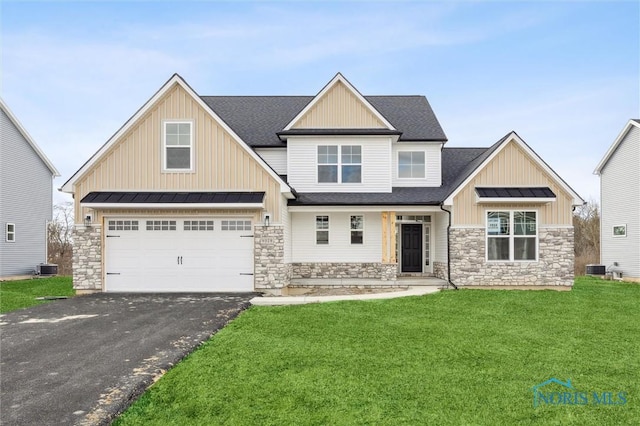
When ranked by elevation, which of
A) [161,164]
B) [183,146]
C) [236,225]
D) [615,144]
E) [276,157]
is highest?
[615,144]

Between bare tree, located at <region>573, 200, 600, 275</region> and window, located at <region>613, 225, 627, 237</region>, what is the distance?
29.5 feet

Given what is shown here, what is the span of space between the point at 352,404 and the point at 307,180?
1262 centimetres

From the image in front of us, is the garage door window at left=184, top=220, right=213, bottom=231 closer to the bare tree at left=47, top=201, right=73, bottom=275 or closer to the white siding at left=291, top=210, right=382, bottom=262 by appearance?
the white siding at left=291, top=210, right=382, bottom=262

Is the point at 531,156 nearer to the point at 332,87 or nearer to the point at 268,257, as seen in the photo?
the point at 332,87

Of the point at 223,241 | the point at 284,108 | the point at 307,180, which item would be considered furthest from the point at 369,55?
the point at 223,241

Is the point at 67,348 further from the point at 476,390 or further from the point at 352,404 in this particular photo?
the point at 476,390

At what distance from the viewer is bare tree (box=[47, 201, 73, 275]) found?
102 feet

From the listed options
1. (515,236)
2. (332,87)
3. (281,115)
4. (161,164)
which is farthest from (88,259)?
(515,236)


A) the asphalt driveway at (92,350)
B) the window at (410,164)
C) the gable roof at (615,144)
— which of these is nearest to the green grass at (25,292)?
the asphalt driveway at (92,350)

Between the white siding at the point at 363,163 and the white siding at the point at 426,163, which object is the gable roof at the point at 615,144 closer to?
the white siding at the point at 426,163

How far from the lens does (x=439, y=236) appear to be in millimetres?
16562

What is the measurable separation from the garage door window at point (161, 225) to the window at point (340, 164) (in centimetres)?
601

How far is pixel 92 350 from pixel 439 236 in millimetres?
12968

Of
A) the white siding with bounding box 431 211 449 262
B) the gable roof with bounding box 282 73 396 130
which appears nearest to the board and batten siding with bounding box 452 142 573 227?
the white siding with bounding box 431 211 449 262
